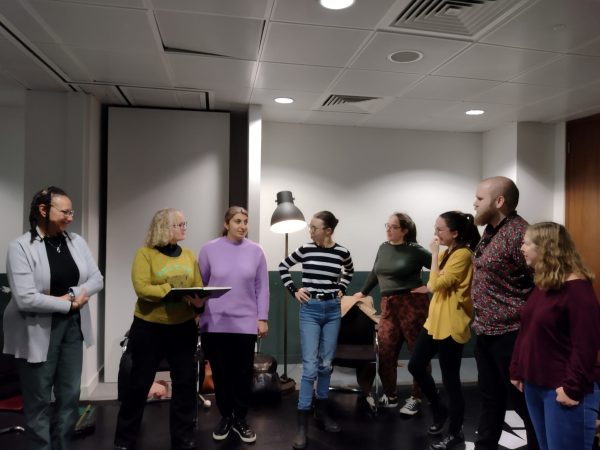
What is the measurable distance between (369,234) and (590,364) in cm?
316

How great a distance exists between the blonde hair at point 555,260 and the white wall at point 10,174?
4275 millimetres

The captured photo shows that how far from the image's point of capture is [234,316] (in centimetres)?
284

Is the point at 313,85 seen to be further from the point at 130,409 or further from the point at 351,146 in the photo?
the point at 130,409

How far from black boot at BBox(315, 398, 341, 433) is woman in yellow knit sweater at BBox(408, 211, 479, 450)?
0.65 m

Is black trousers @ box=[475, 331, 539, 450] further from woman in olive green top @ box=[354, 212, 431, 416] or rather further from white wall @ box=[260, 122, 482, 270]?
white wall @ box=[260, 122, 482, 270]

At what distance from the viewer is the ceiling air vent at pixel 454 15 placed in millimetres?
2103

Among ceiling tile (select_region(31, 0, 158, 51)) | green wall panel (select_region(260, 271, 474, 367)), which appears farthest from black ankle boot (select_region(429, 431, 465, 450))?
ceiling tile (select_region(31, 0, 158, 51))

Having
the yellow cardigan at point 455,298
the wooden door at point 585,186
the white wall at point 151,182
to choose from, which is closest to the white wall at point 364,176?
the white wall at point 151,182

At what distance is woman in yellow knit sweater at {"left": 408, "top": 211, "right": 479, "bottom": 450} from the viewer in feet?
8.80

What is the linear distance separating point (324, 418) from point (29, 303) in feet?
6.52

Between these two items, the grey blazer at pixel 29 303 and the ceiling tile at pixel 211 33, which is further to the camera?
the ceiling tile at pixel 211 33

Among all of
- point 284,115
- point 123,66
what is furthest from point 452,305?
point 123,66

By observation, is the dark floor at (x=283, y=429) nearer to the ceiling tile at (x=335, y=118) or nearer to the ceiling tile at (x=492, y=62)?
the ceiling tile at (x=492, y=62)

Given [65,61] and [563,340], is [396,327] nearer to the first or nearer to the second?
[563,340]
